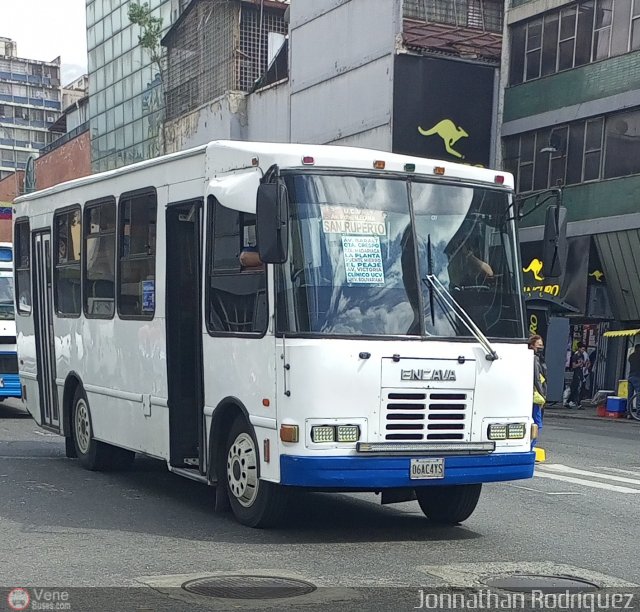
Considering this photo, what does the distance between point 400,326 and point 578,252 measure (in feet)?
84.0

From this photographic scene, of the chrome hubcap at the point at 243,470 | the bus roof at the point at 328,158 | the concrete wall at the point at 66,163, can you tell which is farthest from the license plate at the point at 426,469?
the concrete wall at the point at 66,163

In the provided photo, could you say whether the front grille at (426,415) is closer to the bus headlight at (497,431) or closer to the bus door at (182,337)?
the bus headlight at (497,431)

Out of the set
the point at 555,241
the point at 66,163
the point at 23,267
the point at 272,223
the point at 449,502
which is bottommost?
the point at 449,502

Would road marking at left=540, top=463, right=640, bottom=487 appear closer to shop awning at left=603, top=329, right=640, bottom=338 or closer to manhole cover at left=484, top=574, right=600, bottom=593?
manhole cover at left=484, top=574, right=600, bottom=593

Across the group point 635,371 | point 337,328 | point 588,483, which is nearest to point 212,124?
point 635,371

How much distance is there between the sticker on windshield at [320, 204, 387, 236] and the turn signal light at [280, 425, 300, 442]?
145cm

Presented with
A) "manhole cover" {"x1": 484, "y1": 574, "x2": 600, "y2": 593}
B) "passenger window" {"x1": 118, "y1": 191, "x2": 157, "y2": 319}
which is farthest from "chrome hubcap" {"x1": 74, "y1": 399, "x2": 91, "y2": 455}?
"manhole cover" {"x1": 484, "y1": 574, "x2": 600, "y2": 593}

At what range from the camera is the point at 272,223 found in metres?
8.52

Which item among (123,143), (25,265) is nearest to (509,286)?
(25,265)

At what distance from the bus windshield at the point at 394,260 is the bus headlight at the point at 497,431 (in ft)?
2.29

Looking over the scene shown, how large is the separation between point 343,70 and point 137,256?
31.9 metres

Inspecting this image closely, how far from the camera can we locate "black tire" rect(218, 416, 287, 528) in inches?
358

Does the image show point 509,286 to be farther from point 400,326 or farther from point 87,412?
point 87,412

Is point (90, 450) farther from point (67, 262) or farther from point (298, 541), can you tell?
point (298, 541)
